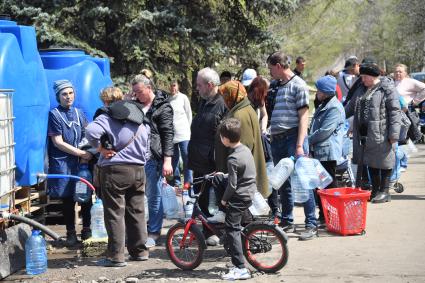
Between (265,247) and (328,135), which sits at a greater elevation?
(328,135)

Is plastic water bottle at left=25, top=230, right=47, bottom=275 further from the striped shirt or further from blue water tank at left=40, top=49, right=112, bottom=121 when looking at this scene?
the striped shirt

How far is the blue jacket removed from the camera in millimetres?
8195

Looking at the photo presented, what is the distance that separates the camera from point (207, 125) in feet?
24.1

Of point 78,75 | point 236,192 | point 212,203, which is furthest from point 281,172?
point 78,75

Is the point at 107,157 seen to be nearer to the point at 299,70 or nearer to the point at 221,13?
the point at 299,70

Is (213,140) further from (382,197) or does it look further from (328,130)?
(382,197)

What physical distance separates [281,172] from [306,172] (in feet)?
0.89

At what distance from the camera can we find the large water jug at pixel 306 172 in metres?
7.58

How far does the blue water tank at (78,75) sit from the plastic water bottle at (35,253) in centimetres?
218

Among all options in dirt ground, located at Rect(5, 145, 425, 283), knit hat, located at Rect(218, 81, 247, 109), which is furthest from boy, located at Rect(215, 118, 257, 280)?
knit hat, located at Rect(218, 81, 247, 109)

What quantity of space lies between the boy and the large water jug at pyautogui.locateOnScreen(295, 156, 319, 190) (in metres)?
1.35

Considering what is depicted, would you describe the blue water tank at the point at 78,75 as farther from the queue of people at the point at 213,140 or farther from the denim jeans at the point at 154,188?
the denim jeans at the point at 154,188

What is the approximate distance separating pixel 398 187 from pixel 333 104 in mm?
3075

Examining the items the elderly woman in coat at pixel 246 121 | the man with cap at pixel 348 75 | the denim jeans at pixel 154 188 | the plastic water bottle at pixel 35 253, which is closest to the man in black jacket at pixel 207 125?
the elderly woman in coat at pixel 246 121
